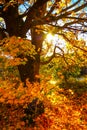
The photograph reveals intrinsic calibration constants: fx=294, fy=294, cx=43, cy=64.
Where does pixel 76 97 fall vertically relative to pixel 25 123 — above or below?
below

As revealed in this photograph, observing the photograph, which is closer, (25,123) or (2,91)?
(2,91)

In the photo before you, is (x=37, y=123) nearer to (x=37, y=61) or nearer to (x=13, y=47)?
(x=37, y=61)

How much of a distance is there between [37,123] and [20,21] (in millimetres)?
4314

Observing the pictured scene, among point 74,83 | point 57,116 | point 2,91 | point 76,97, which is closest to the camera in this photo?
point 2,91

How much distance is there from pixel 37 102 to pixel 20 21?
132 inches

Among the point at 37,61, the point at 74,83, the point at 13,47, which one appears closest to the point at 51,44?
the point at 37,61

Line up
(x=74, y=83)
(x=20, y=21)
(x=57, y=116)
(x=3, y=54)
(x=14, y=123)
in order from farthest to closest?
1. (x=74, y=83)
2. (x=57, y=116)
3. (x=14, y=123)
4. (x=20, y=21)
5. (x=3, y=54)

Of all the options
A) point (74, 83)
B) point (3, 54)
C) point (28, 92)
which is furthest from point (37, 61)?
point (74, 83)

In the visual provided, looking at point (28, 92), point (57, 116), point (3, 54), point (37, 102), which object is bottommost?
point (57, 116)

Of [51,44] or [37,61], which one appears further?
[51,44]

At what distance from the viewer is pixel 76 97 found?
22.3 meters

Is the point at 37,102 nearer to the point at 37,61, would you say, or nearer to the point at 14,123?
the point at 14,123

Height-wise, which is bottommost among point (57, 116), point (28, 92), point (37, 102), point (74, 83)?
point (74, 83)

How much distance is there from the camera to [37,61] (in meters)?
13.7
